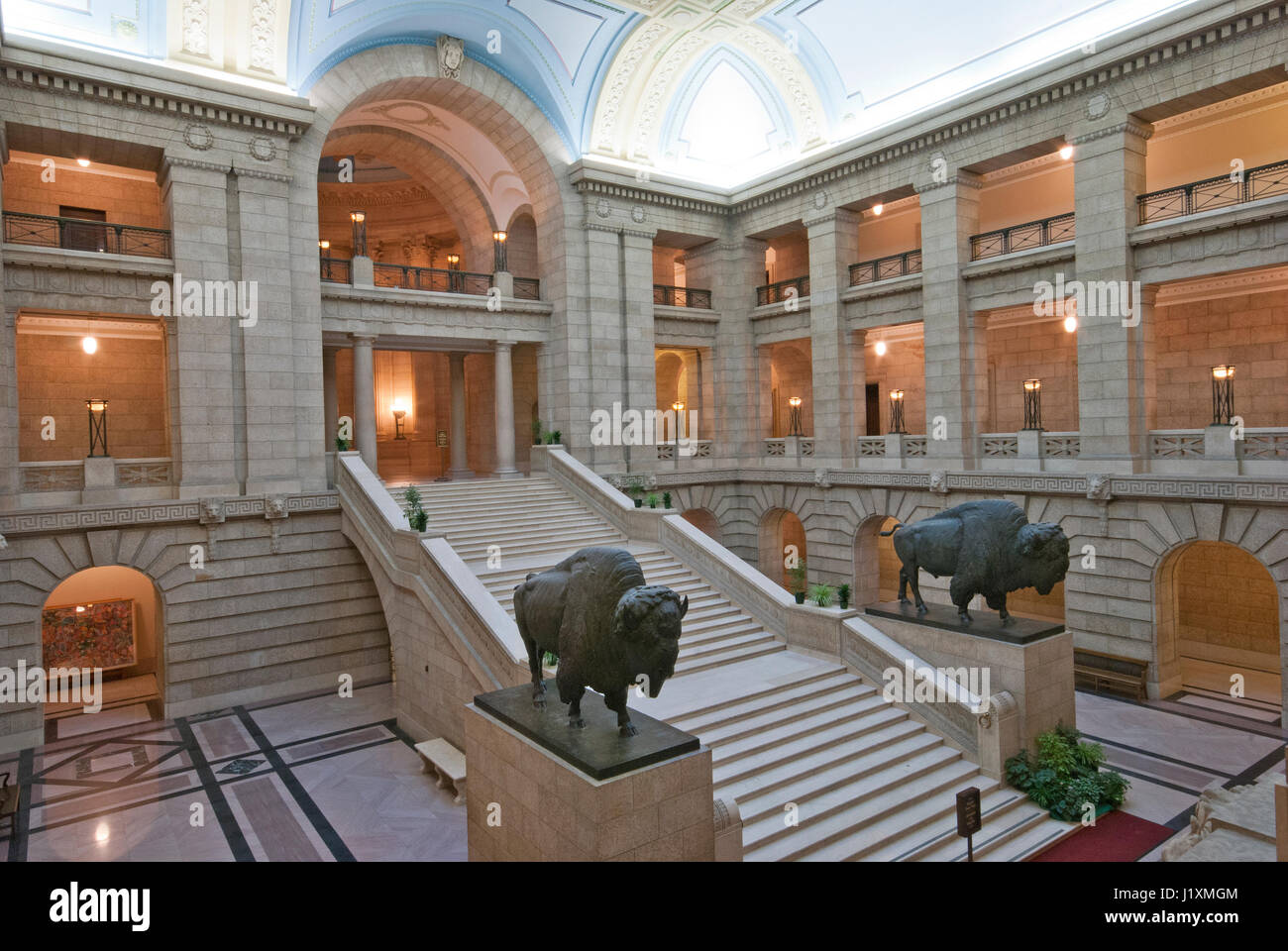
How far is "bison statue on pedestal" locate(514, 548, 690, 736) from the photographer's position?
806 cm

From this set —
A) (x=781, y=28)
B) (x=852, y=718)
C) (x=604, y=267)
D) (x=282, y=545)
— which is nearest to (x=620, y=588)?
(x=852, y=718)

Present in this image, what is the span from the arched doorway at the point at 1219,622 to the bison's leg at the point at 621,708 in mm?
14219

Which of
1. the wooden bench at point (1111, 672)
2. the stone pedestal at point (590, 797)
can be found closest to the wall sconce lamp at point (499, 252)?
the stone pedestal at point (590, 797)

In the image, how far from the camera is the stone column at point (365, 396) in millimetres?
21516

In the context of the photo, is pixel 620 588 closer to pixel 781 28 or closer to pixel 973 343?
pixel 973 343

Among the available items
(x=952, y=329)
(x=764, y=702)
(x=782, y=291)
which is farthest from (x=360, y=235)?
(x=764, y=702)

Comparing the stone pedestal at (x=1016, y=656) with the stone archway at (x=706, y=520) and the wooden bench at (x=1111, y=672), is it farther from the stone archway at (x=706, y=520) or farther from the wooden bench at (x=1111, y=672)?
the stone archway at (x=706, y=520)

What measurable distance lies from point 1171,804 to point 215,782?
15373 millimetres

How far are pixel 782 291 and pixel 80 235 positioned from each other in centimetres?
1982

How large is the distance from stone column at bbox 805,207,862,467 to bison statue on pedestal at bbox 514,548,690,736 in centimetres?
1662

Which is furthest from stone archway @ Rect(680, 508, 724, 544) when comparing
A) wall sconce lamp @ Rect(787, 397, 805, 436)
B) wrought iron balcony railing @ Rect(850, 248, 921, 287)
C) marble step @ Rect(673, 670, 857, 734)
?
marble step @ Rect(673, 670, 857, 734)

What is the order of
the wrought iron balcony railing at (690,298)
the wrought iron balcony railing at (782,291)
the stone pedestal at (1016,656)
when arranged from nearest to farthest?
the stone pedestal at (1016,656)
the wrought iron balcony railing at (782,291)
the wrought iron balcony railing at (690,298)

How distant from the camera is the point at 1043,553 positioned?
40.9 ft

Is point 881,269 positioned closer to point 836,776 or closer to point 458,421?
point 458,421
